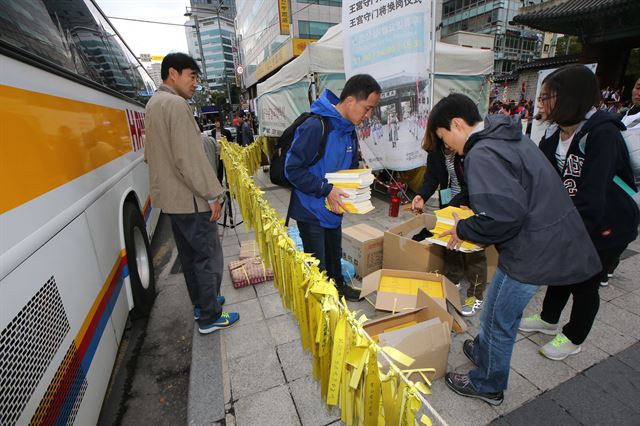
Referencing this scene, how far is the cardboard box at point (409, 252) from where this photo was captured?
303 centimetres

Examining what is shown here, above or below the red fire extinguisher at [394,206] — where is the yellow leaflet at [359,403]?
above

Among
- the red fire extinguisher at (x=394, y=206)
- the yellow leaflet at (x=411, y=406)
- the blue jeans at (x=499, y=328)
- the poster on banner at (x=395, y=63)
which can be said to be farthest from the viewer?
the red fire extinguisher at (x=394, y=206)

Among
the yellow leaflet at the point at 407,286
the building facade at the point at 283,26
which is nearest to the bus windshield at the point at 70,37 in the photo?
the yellow leaflet at the point at 407,286

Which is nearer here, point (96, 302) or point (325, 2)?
point (96, 302)

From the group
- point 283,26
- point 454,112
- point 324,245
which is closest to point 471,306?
point 324,245

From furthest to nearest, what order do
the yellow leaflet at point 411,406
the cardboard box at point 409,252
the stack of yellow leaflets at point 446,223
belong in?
the cardboard box at point 409,252 → the stack of yellow leaflets at point 446,223 → the yellow leaflet at point 411,406

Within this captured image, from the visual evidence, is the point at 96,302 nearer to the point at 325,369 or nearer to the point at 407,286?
the point at 325,369

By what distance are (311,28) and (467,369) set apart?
35164 mm

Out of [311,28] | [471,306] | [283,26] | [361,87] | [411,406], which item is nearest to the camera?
[411,406]

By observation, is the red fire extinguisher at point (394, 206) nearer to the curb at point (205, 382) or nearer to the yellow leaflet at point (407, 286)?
the yellow leaflet at point (407, 286)

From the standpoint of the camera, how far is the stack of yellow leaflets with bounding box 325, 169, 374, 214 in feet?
7.29

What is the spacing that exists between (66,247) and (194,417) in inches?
51.3

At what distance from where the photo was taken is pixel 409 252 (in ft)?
10.2

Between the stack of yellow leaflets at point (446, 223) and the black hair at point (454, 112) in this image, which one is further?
the stack of yellow leaflets at point (446, 223)
